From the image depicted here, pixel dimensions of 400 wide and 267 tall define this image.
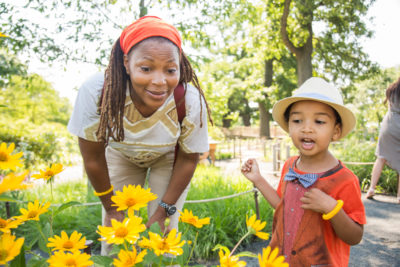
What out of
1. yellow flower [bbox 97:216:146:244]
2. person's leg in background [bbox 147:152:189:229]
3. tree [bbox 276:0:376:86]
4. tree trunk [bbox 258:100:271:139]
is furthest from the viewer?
tree trunk [bbox 258:100:271:139]

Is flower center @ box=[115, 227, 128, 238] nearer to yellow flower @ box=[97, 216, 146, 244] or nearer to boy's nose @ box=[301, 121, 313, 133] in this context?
yellow flower @ box=[97, 216, 146, 244]

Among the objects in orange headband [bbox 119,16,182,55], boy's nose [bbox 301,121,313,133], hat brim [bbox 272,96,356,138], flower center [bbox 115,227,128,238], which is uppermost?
orange headband [bbox 119,16,182,55]

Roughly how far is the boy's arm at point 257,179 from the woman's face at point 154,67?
1.95 ft

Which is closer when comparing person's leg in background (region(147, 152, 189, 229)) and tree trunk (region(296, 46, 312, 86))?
person's leg in background (region(147, 152, 189, 229))

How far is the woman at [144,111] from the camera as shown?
4.43ft

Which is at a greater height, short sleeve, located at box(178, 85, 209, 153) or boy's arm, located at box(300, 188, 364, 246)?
short sleeve, located at box(178, 85, 209, 153)

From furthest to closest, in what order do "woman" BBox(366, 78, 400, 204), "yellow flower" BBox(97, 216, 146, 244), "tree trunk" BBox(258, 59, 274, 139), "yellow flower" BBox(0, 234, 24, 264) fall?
"tree trunk" BBox(258, 59, 274, 139), "woman" BBox(366, 78, 400, 204), "yellow flower" BBox(97, 216, 146, 244), "yellow flower" BBox(0, 234, 24, 264)

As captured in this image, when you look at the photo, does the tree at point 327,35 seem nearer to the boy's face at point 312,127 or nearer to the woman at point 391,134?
the woman at point 391,134

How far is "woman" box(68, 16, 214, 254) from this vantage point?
135cm

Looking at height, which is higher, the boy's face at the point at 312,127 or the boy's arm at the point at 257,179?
the boy's face at the point at 312,127

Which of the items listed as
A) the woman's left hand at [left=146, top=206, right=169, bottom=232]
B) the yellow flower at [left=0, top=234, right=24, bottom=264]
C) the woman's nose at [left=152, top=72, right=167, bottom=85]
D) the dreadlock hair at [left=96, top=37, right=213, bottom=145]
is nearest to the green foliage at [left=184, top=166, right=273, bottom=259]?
the woman's left hand at [left=146, top=206, right=169, bottom=232]

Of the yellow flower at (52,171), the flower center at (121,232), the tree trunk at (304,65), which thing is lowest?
the flower center at (121,232)

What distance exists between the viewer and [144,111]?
160cm

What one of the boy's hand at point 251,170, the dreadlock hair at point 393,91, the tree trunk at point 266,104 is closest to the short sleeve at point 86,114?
the boy's hand at point 251,170
